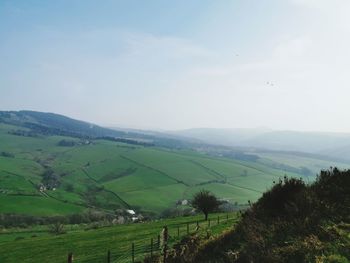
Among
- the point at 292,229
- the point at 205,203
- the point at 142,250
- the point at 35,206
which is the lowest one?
the point at 35,206

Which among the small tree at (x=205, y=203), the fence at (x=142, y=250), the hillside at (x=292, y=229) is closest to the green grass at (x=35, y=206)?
the small tree at (x=205, y=203)

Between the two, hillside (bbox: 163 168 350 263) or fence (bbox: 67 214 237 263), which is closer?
hillside (bbox: 163 168 350 263)

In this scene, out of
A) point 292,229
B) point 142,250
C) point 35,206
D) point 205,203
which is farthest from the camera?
point 35,206

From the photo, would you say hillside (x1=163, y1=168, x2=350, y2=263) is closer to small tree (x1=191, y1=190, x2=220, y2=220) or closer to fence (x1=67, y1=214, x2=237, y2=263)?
fence (x1=67, y1=214, x2=237, y2=263)

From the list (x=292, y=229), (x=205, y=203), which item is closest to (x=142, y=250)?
(x=292, y=229)

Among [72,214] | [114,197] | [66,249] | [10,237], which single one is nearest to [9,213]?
[72,214]

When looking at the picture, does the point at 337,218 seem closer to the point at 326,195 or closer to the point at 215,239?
the point at 326,195

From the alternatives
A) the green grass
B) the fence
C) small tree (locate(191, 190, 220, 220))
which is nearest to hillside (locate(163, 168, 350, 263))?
the fence

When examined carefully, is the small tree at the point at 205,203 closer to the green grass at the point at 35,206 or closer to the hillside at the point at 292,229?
the hillside at the point at 292,229

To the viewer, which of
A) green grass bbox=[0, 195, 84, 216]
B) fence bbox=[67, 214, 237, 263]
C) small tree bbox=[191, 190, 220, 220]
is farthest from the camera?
green grass bbox=[0, 195, 84, 216]

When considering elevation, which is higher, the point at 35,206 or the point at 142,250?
the point at 142,250

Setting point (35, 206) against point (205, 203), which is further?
point (35, 206)

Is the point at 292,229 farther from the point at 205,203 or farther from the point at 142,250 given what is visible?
the point at 205,203

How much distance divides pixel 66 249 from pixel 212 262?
44.3 m
